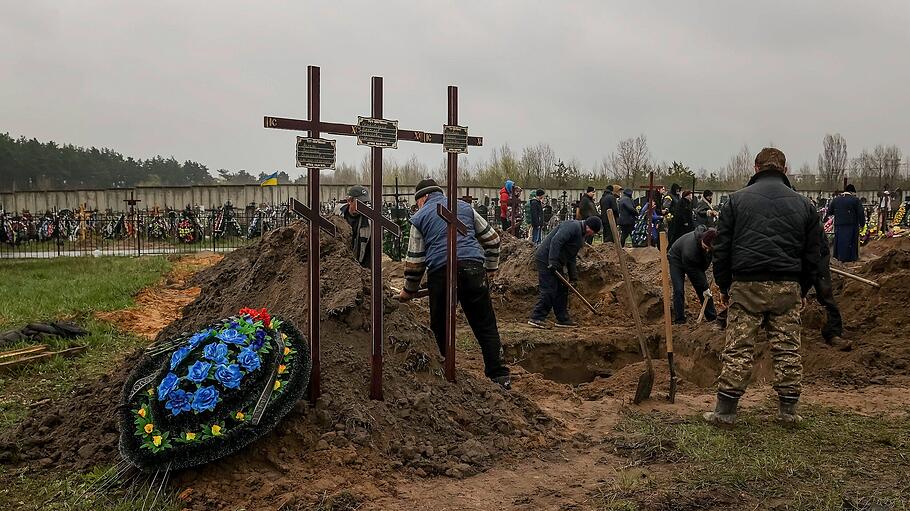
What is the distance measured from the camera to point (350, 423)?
4535 mm

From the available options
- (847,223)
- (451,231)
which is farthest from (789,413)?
(847,223)

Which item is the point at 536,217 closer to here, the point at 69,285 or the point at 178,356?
the point at 69,285

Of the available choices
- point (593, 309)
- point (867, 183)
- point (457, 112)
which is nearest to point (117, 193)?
point (593, 309)

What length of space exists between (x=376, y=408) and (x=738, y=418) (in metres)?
2.88

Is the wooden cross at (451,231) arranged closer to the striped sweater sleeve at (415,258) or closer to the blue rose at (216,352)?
the striped sweater sleeve at (415,258)

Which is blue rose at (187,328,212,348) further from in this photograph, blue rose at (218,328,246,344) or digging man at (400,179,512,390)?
digging man at (400,179,512,390)

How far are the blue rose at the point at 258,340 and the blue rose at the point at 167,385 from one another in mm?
472

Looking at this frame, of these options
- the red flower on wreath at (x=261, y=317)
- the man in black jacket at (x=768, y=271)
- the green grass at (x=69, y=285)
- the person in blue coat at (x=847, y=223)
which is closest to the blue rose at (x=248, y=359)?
the red flower on wreath at (x=261, y=317)

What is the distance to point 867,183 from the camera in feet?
157

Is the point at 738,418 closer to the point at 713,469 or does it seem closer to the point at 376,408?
the point at 713,469

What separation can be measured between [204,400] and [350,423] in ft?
2.95

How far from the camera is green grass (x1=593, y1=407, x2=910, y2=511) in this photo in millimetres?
3984

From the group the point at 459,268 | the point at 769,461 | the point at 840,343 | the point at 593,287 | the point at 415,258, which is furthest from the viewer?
the point at 593,287

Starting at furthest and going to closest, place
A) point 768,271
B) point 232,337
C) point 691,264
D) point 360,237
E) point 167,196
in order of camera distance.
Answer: point 167,196 < point 360,237 < point 691,264 < point 768,271 < point 232,337
